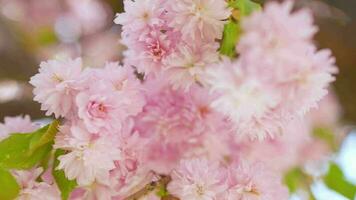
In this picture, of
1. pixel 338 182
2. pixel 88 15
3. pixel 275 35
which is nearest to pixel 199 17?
pixel 275 35

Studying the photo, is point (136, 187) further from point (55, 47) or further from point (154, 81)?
point (55, 47)

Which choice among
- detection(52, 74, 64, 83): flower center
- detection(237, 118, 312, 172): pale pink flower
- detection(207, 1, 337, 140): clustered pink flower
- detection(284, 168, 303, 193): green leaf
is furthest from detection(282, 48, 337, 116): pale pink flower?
detection(284, 168, 303, 193): green leaf

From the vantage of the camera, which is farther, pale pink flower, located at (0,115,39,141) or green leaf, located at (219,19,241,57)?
pale pink flower, located at (0,115,39,141)

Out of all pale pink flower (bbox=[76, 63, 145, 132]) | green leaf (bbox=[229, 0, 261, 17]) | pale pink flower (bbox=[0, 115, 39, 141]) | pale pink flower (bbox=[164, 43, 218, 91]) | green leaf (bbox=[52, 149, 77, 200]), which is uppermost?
green leaf (bbox=[229, 0, 261, 17])

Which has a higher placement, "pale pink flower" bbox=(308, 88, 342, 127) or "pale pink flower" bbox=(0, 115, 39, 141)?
"pale pink flower" bbox=(0, 115, 39, 141)

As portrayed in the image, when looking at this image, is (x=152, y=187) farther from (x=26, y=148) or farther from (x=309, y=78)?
(x=309, y=78)

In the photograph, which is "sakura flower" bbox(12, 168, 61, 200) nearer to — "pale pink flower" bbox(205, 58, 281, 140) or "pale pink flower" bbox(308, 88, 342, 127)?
"pale pink flower" bbox(205, 58, 281, 140)

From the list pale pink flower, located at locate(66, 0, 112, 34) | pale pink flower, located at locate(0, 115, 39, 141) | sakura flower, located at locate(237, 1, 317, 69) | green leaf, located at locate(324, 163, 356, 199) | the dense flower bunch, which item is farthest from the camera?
pale pink flower, located at locate(66, 0, 112, 34)
